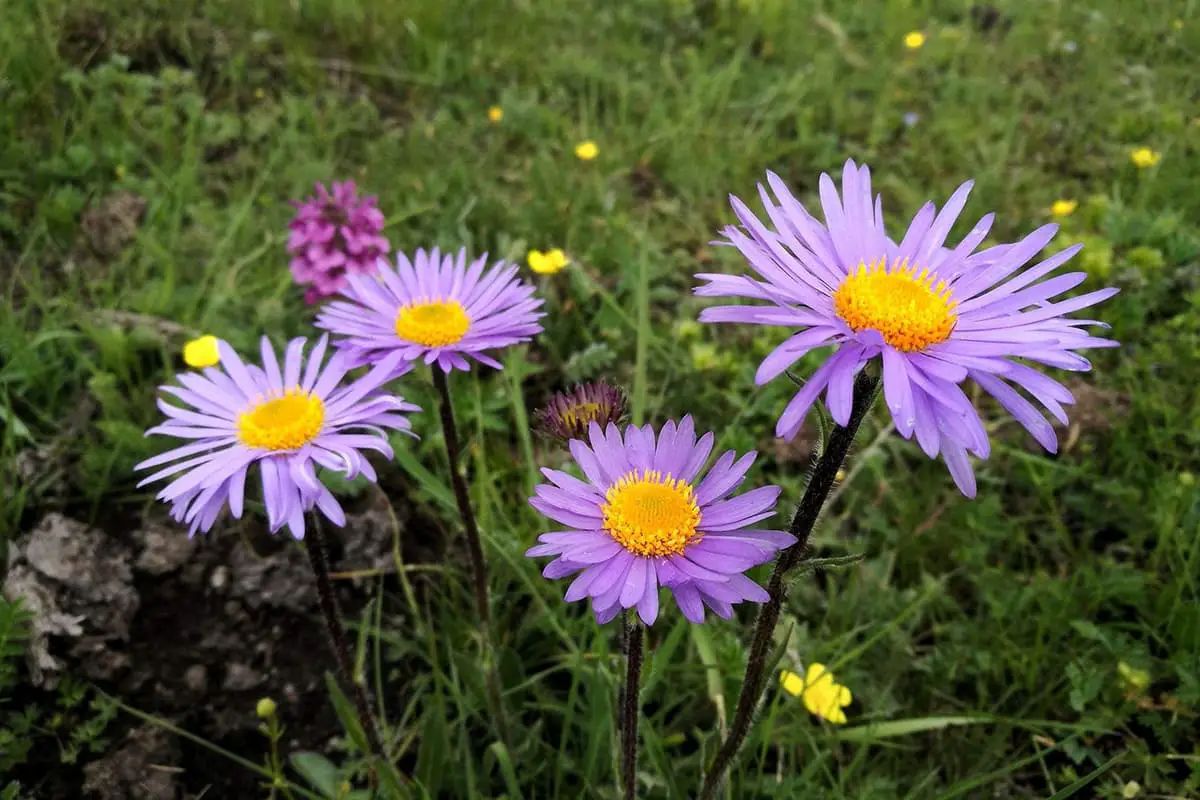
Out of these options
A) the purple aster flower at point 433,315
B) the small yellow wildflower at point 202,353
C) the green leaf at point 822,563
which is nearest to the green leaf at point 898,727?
the green leaf at point 822,563

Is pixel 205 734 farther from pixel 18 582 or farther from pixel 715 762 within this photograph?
pixel 715 762

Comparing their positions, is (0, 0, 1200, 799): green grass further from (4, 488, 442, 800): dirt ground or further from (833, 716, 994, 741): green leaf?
(4, 488, 442, 800): dirt ground

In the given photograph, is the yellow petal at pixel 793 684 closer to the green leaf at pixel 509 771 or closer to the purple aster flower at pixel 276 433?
the green leaf at pixel 509 771

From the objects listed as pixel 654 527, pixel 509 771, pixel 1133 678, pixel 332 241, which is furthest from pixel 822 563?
pixel 332 241

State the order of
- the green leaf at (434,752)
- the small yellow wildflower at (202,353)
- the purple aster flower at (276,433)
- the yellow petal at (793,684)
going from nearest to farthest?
the purple aster flower at (276,433) → the green leaf at (434,752) → the yellow petal at (793,684) → the small yellow wildflower at (202,353)

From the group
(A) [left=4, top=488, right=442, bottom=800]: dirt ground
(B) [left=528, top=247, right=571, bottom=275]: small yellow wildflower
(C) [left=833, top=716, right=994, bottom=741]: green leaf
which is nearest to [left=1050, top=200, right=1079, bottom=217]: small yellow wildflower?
(B) [left=528, top=247, right=571, bottom=275]: small yellow wildflower

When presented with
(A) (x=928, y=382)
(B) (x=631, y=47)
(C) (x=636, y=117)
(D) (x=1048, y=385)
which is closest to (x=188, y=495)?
(A) (x=928, y=382)
